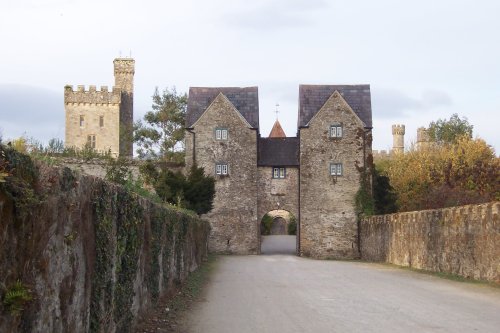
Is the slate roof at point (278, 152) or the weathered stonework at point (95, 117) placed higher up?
the weathered stonework at point (95, 117)

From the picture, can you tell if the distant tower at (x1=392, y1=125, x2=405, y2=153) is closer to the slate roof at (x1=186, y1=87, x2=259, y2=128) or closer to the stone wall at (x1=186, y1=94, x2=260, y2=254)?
the slate roof at (x1=186, y1=87, x2=259, y2=128)

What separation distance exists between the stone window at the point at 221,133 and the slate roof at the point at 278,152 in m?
3.17

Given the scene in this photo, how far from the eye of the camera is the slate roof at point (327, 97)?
50094mm

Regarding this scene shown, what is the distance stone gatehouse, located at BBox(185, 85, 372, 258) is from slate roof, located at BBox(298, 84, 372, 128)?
0.07 metres

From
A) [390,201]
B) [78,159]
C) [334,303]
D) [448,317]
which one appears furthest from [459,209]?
[78,159]

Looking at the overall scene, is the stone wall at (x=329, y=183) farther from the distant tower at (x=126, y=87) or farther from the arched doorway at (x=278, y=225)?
the distant tower at (x=126, y=87)

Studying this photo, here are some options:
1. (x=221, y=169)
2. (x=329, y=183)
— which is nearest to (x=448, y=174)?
(x=329, y=183)

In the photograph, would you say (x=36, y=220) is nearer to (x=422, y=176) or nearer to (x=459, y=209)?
(x=459, y=209)

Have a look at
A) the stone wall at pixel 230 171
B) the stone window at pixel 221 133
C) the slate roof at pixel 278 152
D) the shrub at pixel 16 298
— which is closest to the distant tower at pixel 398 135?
the slate roof at pixel 278 152

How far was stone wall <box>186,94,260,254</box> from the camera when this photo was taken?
4950cm

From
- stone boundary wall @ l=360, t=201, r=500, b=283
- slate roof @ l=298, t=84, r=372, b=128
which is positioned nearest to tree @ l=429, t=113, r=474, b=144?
slate roof @ l=298, t=84, r=372, b=128

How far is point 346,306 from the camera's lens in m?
14.4

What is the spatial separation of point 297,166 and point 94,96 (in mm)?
43965

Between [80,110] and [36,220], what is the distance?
84357 mm
